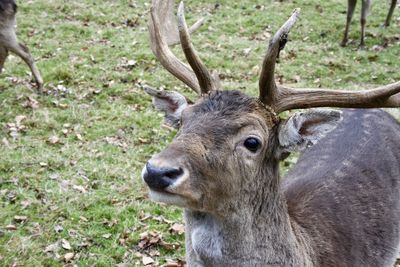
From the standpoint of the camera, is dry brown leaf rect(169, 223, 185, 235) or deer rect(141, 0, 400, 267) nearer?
deer rect(141, 0, 400, 267)

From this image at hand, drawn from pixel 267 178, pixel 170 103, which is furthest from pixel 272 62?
pixel 170 103

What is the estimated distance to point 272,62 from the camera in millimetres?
2926

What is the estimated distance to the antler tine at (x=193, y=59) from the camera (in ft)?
10.5

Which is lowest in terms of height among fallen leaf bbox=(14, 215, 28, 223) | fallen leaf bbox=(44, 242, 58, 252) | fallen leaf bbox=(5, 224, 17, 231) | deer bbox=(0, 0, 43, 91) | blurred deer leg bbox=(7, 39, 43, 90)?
fallen leaf bbox=(44, 242, 58, 252)

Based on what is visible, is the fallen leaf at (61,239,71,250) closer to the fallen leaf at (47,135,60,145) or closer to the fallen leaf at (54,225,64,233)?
the fallen leaf at (54,225,64,233)

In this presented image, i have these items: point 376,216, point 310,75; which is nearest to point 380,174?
point 376,216

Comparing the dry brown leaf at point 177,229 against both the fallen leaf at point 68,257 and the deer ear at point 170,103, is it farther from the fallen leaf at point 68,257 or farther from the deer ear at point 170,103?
the deer ear at point 170,103

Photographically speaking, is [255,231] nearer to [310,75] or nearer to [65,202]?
[65,202]

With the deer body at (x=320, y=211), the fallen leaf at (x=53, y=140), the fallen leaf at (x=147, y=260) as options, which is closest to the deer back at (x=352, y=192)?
the deer body at (x=320, y=211)

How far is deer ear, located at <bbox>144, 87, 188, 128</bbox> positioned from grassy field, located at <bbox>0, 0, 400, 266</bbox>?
1.96 metres

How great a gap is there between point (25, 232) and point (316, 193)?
2.94 metres

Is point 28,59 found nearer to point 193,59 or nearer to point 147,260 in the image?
point 147,260

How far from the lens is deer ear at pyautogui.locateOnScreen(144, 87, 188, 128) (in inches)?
132

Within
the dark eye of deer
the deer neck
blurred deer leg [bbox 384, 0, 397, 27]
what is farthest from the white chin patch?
blurred deer leg [bbox 384, 0, 397, 27]
